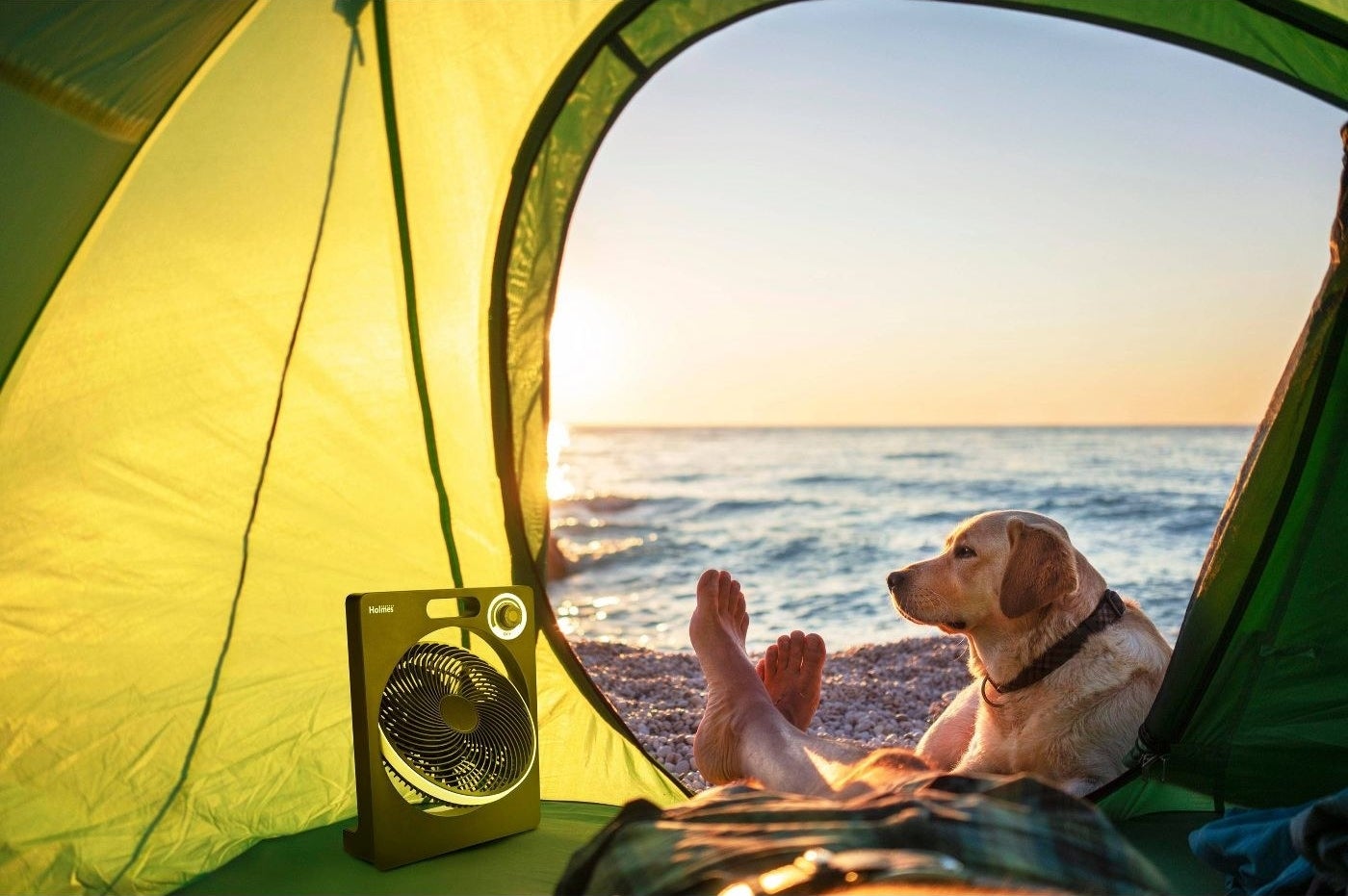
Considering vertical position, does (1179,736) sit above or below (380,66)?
below

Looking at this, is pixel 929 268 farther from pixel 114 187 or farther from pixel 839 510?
pixel 114 187

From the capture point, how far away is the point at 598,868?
123cm

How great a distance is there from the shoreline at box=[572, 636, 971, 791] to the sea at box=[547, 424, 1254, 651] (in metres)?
1.72

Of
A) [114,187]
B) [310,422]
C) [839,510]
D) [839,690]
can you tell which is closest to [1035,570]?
[310,422]

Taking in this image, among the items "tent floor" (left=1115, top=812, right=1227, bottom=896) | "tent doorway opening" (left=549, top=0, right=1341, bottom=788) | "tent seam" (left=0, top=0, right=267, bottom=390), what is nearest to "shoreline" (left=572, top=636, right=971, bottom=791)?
"tent floor" (left=1115, top=812, right=1227, bottom=896)

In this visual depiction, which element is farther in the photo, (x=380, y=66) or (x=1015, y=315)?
(x=1015, y=315)

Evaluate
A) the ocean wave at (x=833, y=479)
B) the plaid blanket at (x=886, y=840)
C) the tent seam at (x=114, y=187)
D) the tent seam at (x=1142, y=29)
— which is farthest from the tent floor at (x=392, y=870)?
the ocean wave at (x=833, y=479)

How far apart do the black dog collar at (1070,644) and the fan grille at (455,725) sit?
119cm

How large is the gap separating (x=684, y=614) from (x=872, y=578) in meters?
3.17

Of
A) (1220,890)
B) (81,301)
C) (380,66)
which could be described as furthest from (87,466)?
(1220,890)

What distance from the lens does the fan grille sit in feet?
6.35

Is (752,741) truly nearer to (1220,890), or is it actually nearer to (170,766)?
(1220,890)

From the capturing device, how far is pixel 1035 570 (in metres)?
2.46

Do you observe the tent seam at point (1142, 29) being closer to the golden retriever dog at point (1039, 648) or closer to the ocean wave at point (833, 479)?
the golden retriever dog at point (1039, 648)
